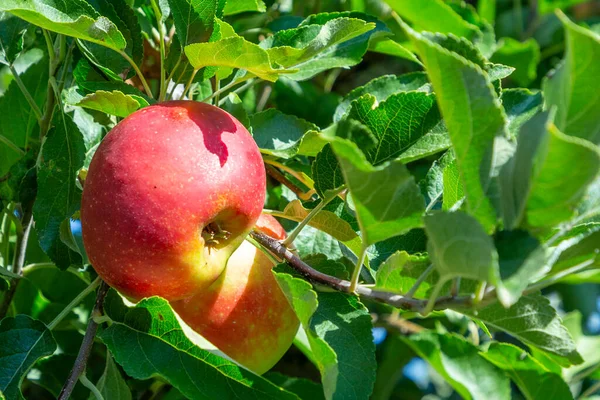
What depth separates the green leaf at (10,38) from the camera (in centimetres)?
115

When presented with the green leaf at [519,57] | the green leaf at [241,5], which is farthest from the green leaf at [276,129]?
the green leaf at [519,57]

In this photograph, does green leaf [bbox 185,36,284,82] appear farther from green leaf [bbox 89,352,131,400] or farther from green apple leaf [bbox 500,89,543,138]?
green leaf [bbox 89,352,131,400]

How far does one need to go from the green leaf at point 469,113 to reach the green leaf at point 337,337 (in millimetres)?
186

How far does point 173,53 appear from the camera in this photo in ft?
3.22

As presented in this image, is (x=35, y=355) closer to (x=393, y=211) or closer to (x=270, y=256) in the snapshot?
(x=270, y=256)

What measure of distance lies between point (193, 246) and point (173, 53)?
11.2 inches

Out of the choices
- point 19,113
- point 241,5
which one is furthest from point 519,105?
point 19,113

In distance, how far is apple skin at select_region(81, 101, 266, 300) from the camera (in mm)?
800

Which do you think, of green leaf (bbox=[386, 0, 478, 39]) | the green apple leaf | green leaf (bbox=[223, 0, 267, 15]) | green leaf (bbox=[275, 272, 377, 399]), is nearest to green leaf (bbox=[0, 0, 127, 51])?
green leaf (bbox=[223, 0, 267, 15])

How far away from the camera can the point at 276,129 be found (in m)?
1.15

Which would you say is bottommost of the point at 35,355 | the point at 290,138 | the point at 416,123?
the point at 35,355

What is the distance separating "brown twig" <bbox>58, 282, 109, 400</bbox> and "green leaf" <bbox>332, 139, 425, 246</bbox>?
0.37m

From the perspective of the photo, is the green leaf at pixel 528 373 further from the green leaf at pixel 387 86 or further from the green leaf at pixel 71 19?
the green leaf at pixel 71 19

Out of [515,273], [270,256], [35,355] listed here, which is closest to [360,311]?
[270,256]
